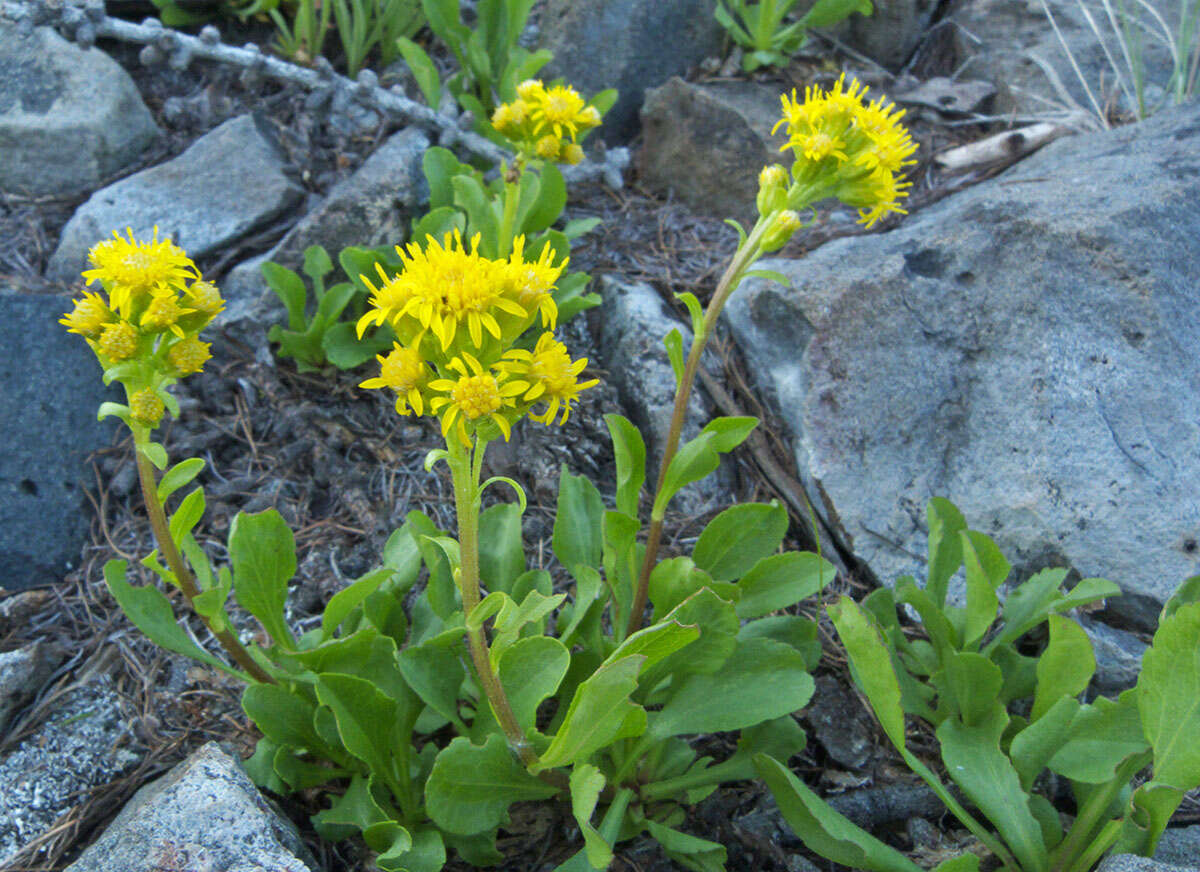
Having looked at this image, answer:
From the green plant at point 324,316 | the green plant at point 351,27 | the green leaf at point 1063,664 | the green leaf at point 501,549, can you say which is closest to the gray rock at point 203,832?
the green leaf at point 501,549

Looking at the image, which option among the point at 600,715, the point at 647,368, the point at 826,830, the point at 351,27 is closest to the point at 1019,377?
the point at 647,368

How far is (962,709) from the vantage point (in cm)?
211

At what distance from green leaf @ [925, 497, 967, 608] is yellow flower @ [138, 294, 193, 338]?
6.16 ft

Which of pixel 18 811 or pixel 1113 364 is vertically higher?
pixel 1113 364

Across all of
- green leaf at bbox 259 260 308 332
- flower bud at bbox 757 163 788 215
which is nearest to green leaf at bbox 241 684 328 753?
green leaf at bbox 259 260 308 332

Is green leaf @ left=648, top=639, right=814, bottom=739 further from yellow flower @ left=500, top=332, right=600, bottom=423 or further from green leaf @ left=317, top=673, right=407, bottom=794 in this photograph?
yellow flower @ left=500, top=332, right=600, bottom=423

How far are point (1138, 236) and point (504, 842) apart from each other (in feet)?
8.27

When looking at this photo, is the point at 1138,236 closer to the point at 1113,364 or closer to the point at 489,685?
the point at 1113,364

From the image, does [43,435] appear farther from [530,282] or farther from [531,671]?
[530,282]

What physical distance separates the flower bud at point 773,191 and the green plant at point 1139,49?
2.57 m

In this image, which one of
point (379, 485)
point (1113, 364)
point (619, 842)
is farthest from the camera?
point (379, 485)

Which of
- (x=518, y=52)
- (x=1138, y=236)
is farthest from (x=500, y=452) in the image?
(x=1138, y=236)

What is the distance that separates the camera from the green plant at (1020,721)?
1.66m

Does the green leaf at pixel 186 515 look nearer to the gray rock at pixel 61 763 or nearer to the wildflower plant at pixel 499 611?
the wildflower plant at pixel 499 611
